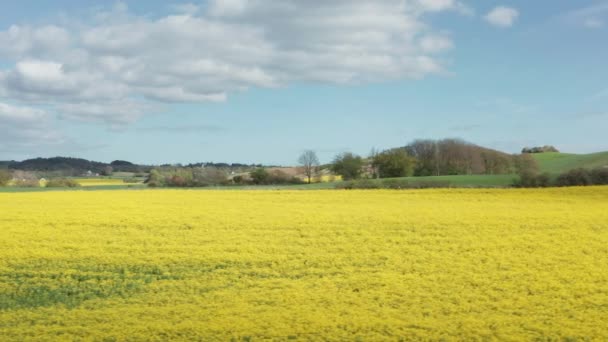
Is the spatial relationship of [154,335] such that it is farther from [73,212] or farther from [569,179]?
[569,179]

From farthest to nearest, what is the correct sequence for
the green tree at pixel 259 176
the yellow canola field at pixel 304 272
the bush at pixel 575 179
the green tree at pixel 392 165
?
the green tree at pixel 392 165 < the green tree at pixel 259 176 < the bush at pixel 575 179 < the yellow canola field at pixel 304 272

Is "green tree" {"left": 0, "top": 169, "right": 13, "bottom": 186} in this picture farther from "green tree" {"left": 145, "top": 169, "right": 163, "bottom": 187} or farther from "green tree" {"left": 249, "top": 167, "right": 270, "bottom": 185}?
"green tree" {"left": 249, "top": 167, "right": 270, "bottom": 185}

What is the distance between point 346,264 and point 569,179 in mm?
25156

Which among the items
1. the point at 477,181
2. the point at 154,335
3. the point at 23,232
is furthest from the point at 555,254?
the point at 477,181

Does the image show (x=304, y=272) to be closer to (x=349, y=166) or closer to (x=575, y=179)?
(x=575, y=179)

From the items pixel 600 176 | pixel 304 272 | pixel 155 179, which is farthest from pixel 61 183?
pixel 304 272

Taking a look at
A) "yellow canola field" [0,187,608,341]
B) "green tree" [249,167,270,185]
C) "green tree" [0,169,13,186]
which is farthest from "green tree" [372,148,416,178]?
"green tree" [0,169,13,186]

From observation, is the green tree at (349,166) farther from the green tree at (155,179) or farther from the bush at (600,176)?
the bush at (600,176)

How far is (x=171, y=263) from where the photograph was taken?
15.2 meters

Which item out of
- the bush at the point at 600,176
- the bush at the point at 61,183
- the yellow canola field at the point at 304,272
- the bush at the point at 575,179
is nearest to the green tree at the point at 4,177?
the bush at the point at 61,183

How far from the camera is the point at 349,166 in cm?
5259

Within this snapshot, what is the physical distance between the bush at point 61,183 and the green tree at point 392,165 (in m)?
26.2

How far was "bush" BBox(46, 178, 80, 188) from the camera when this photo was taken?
48625mm

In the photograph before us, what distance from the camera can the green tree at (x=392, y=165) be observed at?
52.4 m
